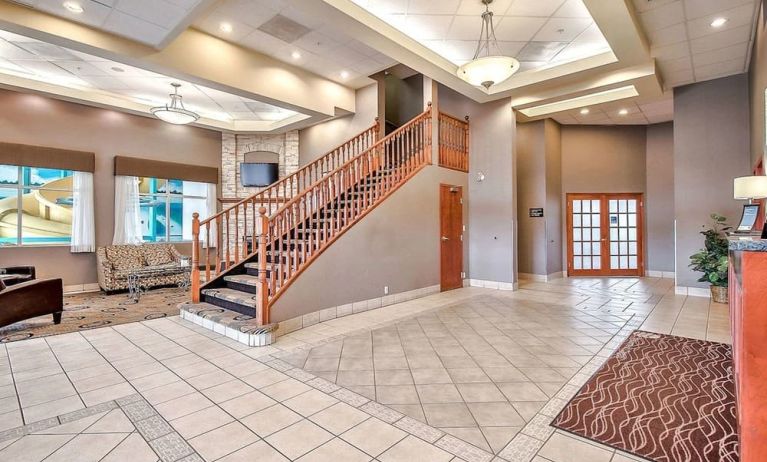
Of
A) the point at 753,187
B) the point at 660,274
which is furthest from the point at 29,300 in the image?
the point at 660,274

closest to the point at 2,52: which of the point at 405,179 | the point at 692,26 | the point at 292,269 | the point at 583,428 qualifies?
the point at 292,269

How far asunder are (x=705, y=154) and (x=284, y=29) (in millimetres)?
7556

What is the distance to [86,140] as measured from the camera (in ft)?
25.0

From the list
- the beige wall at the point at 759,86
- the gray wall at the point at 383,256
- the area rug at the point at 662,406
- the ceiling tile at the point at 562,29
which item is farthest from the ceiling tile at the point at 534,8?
the area rug at the point at 662,406

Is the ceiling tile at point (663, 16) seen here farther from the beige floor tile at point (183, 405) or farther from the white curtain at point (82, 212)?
the white curtain at point (82, 212)

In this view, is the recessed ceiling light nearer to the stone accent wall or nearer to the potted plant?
the stone accent wall

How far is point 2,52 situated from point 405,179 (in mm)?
6692

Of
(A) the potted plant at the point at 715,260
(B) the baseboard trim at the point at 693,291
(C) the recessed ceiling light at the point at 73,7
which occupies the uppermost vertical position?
(C) the recessed ceiling light at the point at 73,7

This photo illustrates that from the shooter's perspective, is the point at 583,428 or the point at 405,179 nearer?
the point at 583,428

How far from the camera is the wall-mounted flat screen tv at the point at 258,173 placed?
934cm

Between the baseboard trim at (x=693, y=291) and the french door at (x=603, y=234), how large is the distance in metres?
2.60

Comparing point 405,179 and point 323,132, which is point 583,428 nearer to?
point 405,179

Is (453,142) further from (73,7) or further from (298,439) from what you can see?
(298,439)

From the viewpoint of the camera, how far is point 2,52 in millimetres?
5777
